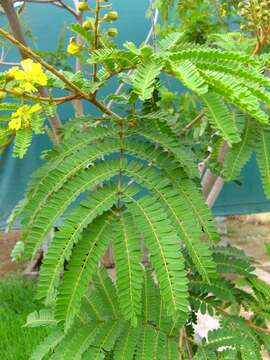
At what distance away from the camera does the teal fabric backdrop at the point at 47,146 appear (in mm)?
4586

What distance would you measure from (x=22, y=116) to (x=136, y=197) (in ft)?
0.94

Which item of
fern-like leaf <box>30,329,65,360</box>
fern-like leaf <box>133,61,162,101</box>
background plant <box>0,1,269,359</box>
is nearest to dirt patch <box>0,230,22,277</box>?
fern-like leaf <box>30,329,65,360</box>

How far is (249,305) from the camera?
1584 millimetres

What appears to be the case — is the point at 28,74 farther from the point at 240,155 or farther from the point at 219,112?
the point at 240,155

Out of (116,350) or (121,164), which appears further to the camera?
(116,350)

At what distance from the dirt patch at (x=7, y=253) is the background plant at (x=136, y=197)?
349cm

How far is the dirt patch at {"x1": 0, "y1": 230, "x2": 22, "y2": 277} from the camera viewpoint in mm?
4803

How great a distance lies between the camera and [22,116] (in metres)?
1.09

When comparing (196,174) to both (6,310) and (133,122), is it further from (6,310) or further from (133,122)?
(6,310)

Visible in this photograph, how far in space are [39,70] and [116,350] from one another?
2.23ft

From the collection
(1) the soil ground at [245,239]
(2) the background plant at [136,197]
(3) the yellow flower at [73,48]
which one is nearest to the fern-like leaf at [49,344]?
(2) the background plant at [136,197]

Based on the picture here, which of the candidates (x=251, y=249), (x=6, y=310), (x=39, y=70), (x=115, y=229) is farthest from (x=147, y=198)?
(x=251, y=249)

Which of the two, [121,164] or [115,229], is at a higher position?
[121,164]

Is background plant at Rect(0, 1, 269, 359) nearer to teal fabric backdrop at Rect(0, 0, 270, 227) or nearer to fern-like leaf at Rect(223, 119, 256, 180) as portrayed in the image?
fern-like leaf at Rect(223, 119, 256, 180)
